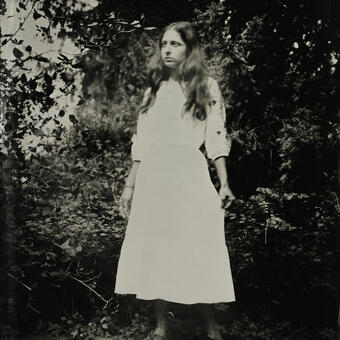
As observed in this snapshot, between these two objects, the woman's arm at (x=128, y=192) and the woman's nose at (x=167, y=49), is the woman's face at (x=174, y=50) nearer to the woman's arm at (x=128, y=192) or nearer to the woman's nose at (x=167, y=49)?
the woman's nose at (x=167, y=49)

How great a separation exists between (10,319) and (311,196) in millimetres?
1585

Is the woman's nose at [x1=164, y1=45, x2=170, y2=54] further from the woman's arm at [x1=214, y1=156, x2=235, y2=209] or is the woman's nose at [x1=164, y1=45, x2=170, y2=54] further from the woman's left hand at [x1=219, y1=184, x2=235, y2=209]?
the woman's left hand at [x1=219, y1=184, x2=235, y2=209]

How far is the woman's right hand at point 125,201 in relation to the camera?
274 cm

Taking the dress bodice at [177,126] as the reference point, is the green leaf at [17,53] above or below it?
above

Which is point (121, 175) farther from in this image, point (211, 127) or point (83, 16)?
point (83, 16)

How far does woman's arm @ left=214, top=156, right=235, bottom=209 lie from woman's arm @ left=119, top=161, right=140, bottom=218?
0.40 metres

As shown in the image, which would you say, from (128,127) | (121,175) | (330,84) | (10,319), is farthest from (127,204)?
(330,84)

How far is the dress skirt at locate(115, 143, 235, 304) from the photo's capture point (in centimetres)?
263

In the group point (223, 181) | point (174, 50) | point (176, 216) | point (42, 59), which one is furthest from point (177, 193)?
point (42, 59)

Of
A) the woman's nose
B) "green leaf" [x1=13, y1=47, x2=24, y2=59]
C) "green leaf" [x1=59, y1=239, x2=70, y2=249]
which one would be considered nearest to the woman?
the woman's nose

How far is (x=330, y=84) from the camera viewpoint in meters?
2.78

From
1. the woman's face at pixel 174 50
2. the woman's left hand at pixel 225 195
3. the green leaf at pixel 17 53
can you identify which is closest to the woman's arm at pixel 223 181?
the woman's left hand at pixel 225 195

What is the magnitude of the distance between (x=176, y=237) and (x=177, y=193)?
0.21m

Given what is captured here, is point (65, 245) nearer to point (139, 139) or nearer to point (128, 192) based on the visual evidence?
point (128, 192)
